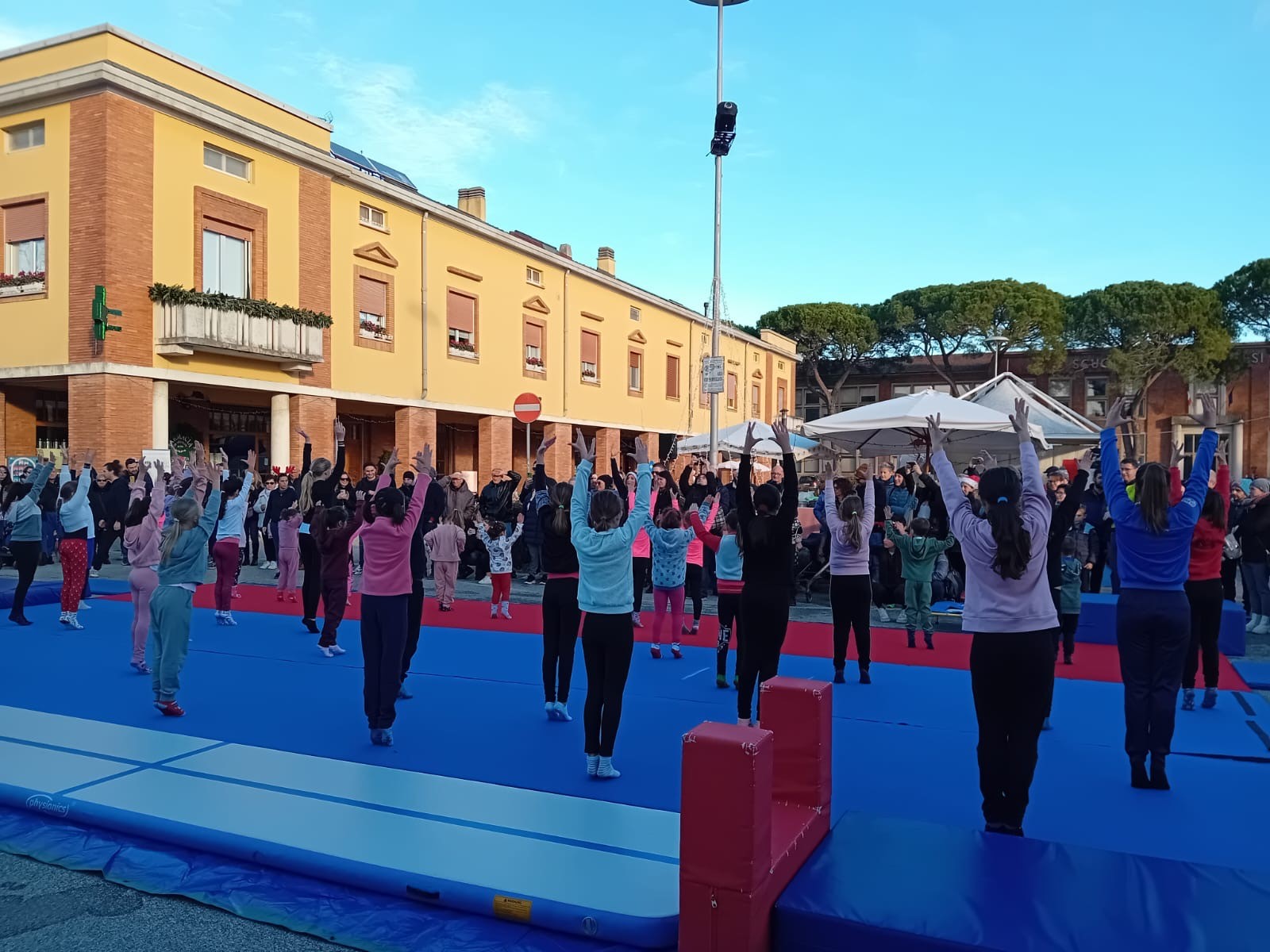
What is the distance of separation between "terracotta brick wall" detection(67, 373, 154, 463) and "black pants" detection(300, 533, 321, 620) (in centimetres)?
874

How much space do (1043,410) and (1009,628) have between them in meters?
10.6

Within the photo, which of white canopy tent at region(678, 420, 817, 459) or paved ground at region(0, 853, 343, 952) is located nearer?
paved ground at region(0, 853, 343, 952)

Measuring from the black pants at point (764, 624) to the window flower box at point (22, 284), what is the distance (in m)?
17.4

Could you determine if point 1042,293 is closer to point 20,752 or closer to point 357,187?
point 357,187

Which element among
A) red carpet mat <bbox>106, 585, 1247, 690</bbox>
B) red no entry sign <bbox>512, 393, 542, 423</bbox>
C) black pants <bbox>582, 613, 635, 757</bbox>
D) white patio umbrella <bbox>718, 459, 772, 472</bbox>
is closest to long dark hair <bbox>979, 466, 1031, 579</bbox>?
black pants <bbox>582, 613, 635, 757</bbox>

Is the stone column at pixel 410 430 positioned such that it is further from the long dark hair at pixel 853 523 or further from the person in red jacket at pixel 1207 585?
the person in red jacket at pixel 1207 585

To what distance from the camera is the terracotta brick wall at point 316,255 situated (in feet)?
66.9

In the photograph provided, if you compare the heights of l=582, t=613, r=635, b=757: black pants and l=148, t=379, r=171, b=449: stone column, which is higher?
l=148, t=379, r=171, b=449: stone column

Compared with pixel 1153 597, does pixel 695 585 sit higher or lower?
lower

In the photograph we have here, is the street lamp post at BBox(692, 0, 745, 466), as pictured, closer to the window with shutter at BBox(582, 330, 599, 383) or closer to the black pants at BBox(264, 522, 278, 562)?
the black pants at BBox(264, 522, 278, 562)

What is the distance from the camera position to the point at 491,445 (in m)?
26.5

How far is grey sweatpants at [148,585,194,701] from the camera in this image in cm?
662

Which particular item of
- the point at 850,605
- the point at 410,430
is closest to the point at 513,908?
the point at 850,605

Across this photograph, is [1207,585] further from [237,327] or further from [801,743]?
[237,327]
